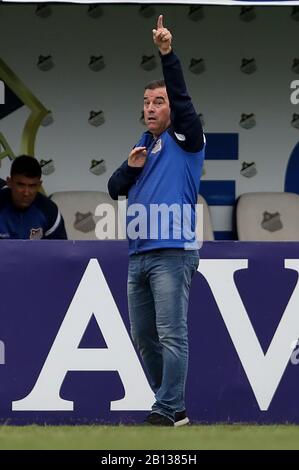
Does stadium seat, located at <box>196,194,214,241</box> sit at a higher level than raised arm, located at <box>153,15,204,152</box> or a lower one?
lower

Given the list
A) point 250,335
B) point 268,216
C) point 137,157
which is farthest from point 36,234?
Result: point 268,216

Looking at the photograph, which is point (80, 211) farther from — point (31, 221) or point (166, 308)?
point (166, 308)

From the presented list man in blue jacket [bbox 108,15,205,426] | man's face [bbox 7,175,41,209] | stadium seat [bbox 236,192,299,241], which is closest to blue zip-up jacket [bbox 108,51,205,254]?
man in blue jacket [bbox 108,15,205,426]

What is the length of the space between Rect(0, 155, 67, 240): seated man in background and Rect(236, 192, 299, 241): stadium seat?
2.14 m

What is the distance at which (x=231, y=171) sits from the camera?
11844 millimetres

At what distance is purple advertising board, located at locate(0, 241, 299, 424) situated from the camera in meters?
8.50

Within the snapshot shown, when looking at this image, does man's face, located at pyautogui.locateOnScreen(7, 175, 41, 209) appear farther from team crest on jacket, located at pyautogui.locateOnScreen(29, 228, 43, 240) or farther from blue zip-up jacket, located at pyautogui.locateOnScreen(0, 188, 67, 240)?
team crest on jacket, located at pyautogui.locateOnScreen(29, 228, 43, 240)

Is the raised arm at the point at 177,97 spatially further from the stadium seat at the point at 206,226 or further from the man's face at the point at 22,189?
the stadium seat at the point at 206,226

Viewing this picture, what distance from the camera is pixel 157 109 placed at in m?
7.78

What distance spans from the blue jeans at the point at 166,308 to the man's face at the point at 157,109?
652 mm

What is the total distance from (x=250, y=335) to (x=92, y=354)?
3.00 feet

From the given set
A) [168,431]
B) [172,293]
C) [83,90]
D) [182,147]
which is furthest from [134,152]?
[83,90]

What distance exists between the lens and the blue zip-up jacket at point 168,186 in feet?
25.4

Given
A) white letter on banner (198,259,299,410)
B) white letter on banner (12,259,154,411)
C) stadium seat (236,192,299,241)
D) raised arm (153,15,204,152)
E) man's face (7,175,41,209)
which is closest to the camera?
raised arm (153,15,204,152)
